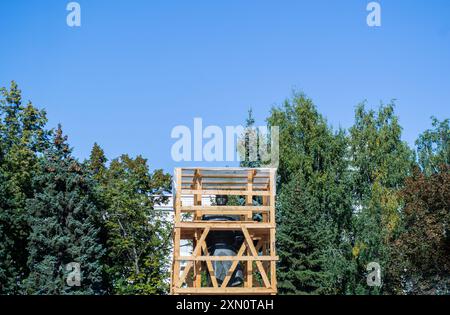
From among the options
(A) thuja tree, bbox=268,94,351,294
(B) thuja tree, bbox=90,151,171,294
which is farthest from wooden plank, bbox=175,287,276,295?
(B) thuja tree, bbox=90,151,171,294

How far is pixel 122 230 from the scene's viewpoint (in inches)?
1428

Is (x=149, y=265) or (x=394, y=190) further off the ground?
(x=394, y=190)

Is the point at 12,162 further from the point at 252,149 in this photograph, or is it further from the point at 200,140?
the point at 252,149

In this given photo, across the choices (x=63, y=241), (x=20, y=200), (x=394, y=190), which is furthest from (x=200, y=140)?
(x=394, y=190)

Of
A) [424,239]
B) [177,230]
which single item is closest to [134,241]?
[424,239]

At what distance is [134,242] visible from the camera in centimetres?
3528

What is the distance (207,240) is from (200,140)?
485 inches

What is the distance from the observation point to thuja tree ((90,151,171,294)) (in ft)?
114

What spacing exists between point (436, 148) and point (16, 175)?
87.4 feet

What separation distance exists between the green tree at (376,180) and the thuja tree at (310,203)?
3.18 feet

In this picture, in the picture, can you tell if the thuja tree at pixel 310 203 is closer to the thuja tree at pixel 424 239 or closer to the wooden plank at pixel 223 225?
the thuja tree at pixel 424 239

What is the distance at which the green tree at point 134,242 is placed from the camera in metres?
34.8

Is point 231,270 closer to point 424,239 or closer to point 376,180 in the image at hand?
point 424,239

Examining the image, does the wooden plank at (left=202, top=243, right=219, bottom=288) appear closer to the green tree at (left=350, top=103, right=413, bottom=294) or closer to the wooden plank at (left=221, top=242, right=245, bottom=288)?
the wooden plank at (left=221, top=242, right=245, bottom=288)
